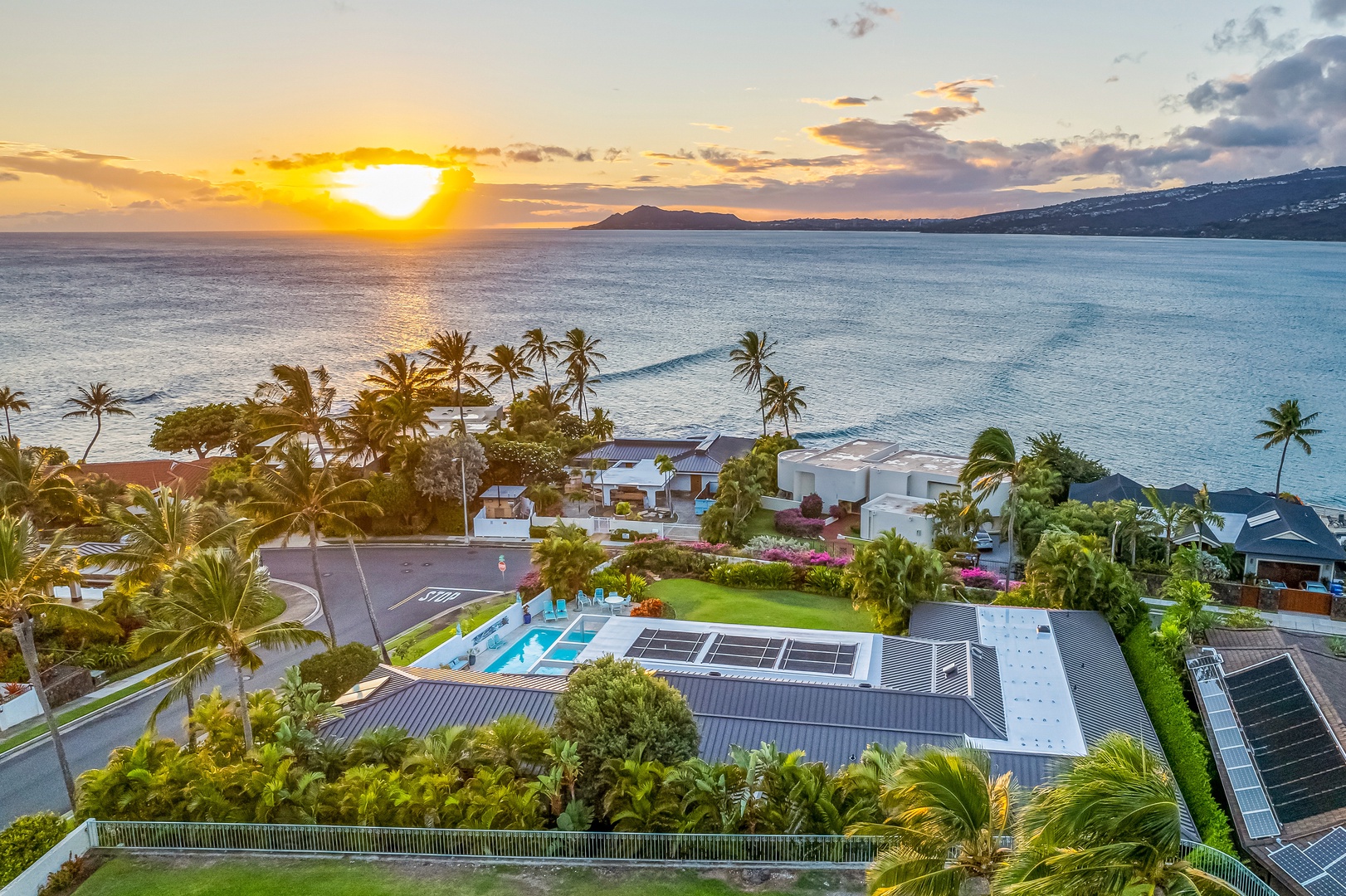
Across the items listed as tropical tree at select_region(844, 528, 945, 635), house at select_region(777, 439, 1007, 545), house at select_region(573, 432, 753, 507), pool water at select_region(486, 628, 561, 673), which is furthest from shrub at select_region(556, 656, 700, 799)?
house at select_region(573, 432, 753, 507)

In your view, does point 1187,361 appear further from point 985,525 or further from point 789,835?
point 789,835

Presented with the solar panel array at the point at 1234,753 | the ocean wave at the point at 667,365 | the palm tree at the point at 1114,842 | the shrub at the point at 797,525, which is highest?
the palm tree at the point at 1114,842

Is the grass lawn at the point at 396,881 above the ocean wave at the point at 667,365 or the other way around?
above

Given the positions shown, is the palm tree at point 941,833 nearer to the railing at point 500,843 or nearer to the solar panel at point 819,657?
the railing at point 500,843

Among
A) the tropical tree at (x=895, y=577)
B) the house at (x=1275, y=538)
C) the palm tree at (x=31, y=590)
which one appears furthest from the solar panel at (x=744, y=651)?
the house at (x=1275, y=538)

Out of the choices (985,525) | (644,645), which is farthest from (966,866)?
(985,525)

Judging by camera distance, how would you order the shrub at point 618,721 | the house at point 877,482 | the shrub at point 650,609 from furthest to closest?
the house at point 877,482 → the shrub at point 650,609 → the shrub at point 618,721

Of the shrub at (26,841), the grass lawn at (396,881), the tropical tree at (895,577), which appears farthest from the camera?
the tropical tree at (895,577)
